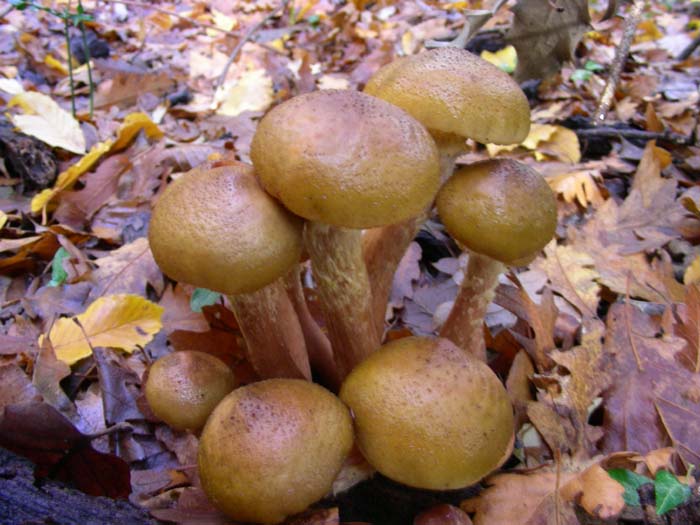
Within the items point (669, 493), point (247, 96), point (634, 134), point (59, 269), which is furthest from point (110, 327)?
point (634, 134)

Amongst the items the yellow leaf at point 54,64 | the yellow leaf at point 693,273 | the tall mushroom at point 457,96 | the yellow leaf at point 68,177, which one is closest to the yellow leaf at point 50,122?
the yellow leaf at point 68,177

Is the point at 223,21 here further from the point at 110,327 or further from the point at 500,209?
the point at 500,209

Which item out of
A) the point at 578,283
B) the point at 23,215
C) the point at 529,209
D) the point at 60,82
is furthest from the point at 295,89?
the point at 529,209

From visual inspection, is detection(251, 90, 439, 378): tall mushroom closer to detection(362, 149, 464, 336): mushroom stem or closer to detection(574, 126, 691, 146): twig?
detection(362, 149, 464, 336): mushroom stem

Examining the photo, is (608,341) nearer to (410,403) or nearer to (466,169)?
(466,169)

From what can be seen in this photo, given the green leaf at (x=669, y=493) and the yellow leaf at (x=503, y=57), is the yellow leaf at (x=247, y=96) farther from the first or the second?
the green leaf at (x=669, y=493)
